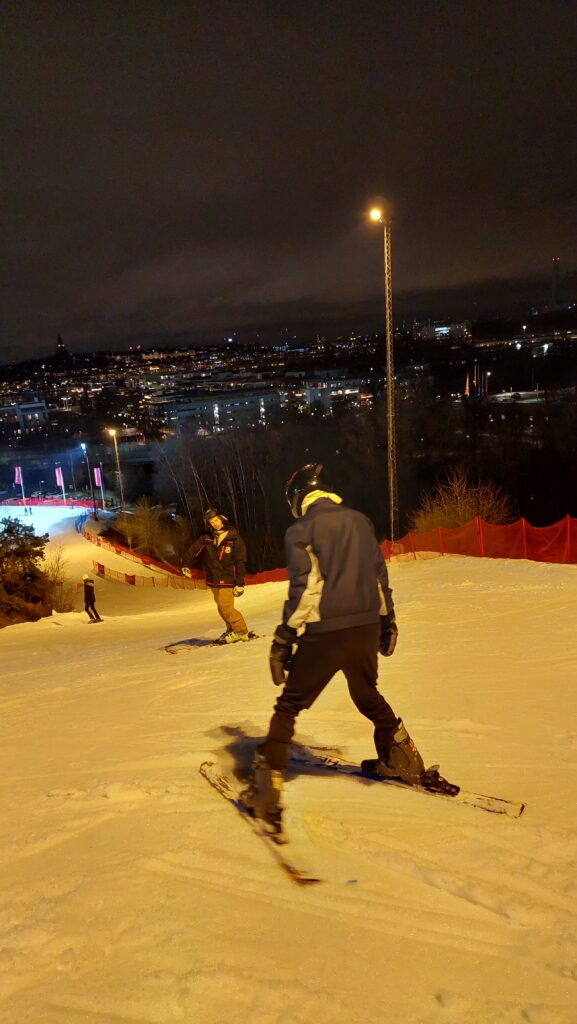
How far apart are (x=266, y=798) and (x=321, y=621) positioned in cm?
101

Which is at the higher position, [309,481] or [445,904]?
[309,481]

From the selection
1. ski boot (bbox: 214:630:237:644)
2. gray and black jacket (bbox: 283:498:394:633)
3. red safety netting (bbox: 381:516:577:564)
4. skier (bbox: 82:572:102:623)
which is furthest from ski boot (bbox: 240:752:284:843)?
skier (bbox: 82:572:102:623)

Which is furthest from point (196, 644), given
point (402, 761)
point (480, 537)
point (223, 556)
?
point (480, 537)

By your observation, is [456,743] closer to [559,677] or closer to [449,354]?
[559,677]

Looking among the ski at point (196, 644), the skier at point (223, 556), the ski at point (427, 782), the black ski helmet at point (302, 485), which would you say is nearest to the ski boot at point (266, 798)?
the ski at point (427, 782)

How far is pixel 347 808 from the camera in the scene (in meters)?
3.60

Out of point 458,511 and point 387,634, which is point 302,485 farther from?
point 458,511

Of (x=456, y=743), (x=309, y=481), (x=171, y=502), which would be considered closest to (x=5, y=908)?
(x=309, y=481)

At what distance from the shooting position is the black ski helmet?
3867mm

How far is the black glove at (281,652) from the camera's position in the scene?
357 centimetres

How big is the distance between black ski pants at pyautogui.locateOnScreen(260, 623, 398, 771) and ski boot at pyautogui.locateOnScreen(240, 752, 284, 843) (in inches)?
2.2

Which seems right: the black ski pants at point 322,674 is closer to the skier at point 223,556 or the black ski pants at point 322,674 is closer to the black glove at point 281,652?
the black glove at point 281,652

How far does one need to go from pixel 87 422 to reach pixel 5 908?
98378mm

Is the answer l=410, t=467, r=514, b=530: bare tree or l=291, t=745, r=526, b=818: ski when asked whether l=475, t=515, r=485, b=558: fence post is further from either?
l=291, t=745, r=526, b=818: ski
